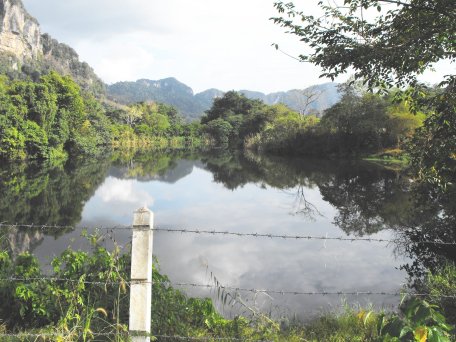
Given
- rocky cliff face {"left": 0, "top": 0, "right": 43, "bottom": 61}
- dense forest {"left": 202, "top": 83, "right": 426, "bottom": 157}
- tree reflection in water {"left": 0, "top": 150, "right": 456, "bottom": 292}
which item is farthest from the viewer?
rocky cliff face {"left": 0, "top": 0, "right": 43, "bottom": 61}

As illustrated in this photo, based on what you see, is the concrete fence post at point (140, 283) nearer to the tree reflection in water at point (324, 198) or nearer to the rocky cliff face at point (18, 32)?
the tree reflection in water at point (324, 198)

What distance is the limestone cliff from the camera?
12950 cm

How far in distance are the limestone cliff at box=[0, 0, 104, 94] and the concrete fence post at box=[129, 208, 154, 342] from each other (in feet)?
417

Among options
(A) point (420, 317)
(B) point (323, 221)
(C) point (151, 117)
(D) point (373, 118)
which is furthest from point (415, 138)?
(C) point (151, 117)

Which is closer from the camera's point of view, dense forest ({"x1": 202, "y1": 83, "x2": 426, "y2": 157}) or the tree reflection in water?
the tree reflection in water

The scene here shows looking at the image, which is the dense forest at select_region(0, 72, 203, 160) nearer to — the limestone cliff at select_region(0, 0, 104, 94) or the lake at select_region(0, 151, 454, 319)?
the lake at select_region(0, 151, 454, 319)

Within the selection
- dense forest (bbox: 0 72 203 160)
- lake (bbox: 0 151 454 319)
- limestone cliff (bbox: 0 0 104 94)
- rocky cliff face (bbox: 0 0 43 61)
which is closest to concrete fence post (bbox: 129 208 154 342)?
lake (bbox: 0 151 454 319)

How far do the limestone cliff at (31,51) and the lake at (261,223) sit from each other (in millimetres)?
108356

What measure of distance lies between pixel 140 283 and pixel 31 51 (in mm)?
176128

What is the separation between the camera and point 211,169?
3584 cm

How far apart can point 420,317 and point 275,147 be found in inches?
1917

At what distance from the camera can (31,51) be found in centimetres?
15225

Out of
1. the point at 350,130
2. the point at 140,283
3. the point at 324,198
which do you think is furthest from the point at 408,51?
the point at 350,130

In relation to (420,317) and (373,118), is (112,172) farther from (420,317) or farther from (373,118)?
(420,317)
